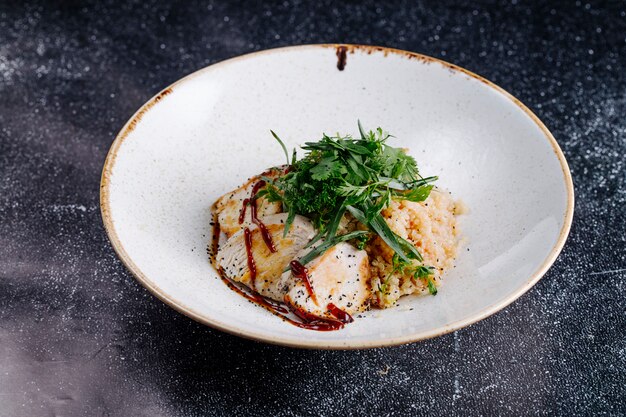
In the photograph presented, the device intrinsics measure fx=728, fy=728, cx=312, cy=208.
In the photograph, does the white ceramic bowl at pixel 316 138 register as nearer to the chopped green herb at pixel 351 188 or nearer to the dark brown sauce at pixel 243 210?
the dark brown sauce at pixel 243 210

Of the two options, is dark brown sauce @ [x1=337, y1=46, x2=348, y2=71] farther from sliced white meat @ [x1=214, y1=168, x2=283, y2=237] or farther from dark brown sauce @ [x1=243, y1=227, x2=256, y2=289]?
dark brown sauce @ [x1=243, y1=227, x2=256, y2=289]

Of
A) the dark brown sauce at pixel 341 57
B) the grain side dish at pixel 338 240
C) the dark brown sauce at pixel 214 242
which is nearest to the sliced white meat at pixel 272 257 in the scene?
the grain side dish at pixel 338 240

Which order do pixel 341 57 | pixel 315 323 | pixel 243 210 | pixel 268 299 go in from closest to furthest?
1. pixel 315 323
2. pixel 268 299
3. pixel 243 210
4. pixel 341 57

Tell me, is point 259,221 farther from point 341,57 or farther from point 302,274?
point 341,57

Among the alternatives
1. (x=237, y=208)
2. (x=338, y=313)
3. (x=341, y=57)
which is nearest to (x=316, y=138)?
(x=341, y=57)

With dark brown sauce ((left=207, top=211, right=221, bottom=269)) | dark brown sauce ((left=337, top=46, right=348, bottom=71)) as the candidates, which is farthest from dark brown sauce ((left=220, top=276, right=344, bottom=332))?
dark brown sauce ((left=337, top=46, right=348, bottom=71))

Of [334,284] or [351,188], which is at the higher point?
[351,188]
